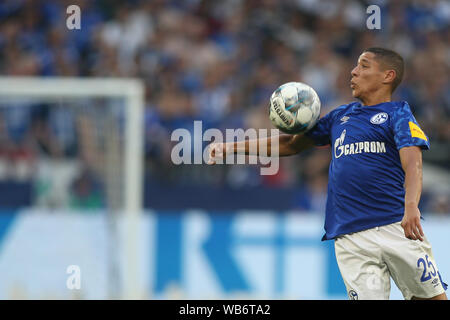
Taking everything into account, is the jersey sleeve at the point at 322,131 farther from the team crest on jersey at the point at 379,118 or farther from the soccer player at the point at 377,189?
the team crest on jersey at the point at 379,118

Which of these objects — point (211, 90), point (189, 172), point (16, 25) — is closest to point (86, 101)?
point (189, 172)

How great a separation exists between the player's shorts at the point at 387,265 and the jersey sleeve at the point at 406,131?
0.49 meters

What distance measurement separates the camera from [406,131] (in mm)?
4246

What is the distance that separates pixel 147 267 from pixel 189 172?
1.32 metres

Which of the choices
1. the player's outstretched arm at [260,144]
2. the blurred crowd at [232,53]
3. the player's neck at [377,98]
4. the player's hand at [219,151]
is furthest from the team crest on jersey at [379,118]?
the blurred crowd at [232,53]

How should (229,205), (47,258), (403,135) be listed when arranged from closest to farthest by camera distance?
1. (403,135)
2. (47,258)
3. (229,205)

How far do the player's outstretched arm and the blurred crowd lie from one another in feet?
16.5

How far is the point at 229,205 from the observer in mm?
9711

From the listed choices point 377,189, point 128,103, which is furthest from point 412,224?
point 128,103

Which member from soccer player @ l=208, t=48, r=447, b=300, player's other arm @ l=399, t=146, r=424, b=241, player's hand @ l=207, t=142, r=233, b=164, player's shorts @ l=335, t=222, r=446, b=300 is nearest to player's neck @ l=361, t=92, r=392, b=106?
soccer player @ l=208, t=48, r=447, b=300

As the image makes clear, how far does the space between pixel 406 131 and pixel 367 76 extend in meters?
0.45

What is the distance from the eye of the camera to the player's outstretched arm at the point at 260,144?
489 centimetres

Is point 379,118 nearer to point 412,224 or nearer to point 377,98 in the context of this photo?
point 377,98

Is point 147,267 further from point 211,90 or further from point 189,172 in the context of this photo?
point 211,90
